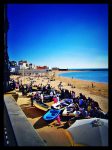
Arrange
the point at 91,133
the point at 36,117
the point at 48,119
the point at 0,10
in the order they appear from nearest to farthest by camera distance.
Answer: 1. the point at 0,10
2. the point at 91,133
3. the point at 48,119
4. the point at 36,117

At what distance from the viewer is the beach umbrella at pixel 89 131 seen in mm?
4824

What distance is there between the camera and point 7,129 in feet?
14.9

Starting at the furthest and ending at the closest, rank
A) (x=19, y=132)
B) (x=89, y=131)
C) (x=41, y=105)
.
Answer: (x=41, y=105), (x=89, y=131), (x=19, y=132)

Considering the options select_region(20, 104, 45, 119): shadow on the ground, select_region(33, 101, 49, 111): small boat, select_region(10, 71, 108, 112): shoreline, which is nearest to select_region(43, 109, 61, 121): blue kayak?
select_region(33, 101, 49, 111): small boat

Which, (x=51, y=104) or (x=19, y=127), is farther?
(x=51, y=104)

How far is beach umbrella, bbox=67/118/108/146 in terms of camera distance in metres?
4.82

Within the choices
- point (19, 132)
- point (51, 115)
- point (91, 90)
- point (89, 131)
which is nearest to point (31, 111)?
point (51, 115)

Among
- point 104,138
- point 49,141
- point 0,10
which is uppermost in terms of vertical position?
point 0,10

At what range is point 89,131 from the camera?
5398mm

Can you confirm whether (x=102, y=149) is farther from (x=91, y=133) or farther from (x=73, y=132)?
(x=73, y=132)

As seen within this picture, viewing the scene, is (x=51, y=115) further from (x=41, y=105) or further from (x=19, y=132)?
(x=19, y=132)

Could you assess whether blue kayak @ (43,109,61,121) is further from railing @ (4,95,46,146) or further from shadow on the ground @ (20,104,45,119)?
railing @ (4,95,46,146)

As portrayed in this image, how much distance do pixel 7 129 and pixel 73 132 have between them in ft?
6.84

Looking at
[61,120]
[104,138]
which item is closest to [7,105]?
[61,120]
